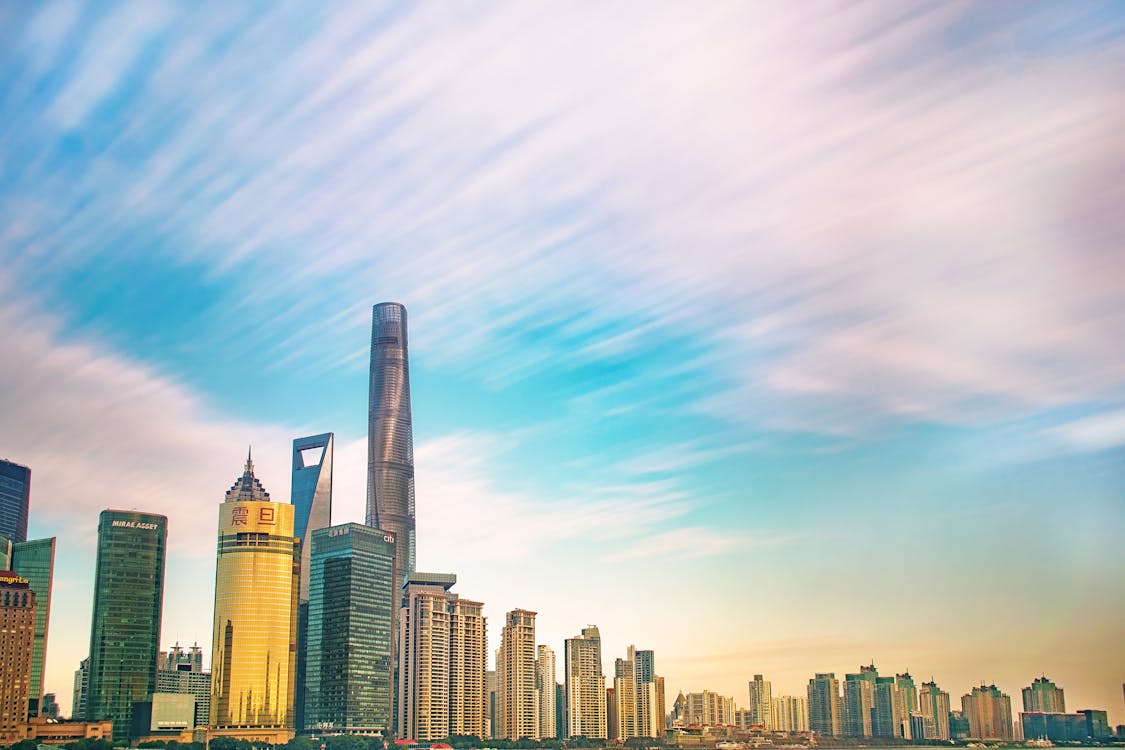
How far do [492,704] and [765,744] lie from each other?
17.7 metres

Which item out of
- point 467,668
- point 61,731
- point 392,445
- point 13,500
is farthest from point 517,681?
point 13,500

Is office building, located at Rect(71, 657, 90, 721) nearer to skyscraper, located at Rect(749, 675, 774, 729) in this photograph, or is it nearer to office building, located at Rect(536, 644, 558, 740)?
office building, located at Rect(536, 644, 558, 740)

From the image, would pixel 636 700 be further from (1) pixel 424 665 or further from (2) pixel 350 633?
(2) pixel 350 633

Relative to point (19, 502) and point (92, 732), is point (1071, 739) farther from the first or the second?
point (19, 502)

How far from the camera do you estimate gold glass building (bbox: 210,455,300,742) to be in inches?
2004

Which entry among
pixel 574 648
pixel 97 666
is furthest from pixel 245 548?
pixel 574 648

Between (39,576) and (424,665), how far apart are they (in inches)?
818

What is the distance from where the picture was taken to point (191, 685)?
66.9m

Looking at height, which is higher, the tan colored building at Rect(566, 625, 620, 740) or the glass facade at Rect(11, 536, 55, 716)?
the glass facade at Rect(11, 536, 55, 716)

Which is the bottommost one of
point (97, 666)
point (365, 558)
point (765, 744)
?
point (765, 744)

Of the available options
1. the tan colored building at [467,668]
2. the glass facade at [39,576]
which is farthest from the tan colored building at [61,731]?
the tan colored building at [467,668]

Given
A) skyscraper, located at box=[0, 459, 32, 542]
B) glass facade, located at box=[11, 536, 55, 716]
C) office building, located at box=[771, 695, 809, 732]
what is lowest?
office building, located at box=[771, 695, 809, 732]

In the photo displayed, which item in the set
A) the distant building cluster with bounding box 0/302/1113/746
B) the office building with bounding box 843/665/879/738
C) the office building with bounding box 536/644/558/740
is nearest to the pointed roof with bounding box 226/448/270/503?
the distant building cluster with bounding box 0/302/1113/746

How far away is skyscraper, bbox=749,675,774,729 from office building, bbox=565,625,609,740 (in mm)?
11744
